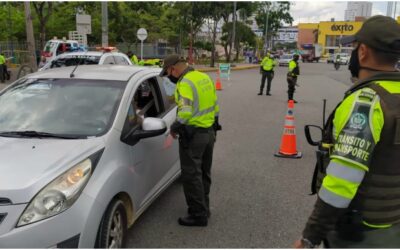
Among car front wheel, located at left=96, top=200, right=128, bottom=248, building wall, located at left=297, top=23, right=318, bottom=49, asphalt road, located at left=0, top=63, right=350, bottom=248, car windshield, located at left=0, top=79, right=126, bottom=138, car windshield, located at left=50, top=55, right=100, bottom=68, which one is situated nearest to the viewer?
car front wheel, located at left=96, top=200, right=128, bottom=248

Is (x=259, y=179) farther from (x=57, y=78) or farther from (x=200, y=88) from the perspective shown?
(x=57, y=78)

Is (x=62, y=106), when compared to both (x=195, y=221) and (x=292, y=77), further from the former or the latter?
(x=292, y=77)

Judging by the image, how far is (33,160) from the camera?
3133 mm

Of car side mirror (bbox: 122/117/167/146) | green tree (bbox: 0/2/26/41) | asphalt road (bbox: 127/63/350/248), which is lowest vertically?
asphalt road (bbox: 127/63/350/248)

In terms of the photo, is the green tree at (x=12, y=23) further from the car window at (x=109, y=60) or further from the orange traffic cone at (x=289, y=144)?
the orange traffic cone at (x=289, y=144)

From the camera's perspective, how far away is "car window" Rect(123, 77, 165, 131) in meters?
4.38

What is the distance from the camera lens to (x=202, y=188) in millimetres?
4434

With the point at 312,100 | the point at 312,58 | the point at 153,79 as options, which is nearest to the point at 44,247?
the point at 153,79

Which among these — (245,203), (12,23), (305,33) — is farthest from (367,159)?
(305,33)

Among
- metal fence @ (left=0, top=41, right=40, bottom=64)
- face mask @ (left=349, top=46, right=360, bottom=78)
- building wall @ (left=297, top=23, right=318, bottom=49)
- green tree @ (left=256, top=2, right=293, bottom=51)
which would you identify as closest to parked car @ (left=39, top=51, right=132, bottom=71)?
face mask @ (left=349, top=46, right=360, bottom=78)

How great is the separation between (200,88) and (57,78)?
148cm

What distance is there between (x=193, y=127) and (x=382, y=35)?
8.30 feet

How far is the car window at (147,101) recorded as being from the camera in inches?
173

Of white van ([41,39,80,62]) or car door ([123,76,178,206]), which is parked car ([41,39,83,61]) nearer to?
white van ([41,39,80,62])
